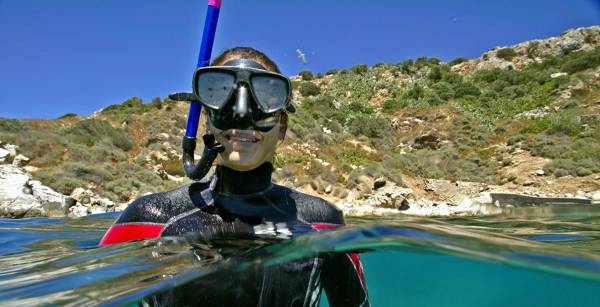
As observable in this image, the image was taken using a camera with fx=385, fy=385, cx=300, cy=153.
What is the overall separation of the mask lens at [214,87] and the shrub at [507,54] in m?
39.9

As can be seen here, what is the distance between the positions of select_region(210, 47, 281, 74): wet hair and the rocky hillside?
25.3ft

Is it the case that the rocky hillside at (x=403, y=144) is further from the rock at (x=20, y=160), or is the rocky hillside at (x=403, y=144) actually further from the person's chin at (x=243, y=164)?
the person's chin at (x=243, y=164)

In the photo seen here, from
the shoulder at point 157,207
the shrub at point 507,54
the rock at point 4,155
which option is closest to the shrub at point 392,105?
the shrub at point 507,54

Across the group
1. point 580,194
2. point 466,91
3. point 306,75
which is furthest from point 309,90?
point 580,194

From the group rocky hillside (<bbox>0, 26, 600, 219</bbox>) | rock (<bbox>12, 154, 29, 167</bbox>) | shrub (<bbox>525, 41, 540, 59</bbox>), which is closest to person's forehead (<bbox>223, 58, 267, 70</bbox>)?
rocky hillside (<bbox>0, 26, 600, 219</bbox>)

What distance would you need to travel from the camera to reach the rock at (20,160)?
11.2 m

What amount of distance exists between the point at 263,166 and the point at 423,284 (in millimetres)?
4507

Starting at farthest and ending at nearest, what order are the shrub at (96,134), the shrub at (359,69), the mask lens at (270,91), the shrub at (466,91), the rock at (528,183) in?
1. the shrub at (359,69)
2. the shrub at (466,91)
3. the shrub at (96,134)
4. the rock at (528,183)
5. the mask lens at (270,91)

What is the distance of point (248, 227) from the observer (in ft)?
7.36

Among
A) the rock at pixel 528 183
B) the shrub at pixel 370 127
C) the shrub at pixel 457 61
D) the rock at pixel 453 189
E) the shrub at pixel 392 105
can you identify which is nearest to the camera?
the rock at pixel 453 189

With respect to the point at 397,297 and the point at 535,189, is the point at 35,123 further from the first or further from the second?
the point at 535,189

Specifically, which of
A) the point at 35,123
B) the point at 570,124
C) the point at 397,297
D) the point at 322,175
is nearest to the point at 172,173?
the point at 322,175

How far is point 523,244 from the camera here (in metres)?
2.45

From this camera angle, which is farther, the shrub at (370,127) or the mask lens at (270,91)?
the shrub at (370,127)
